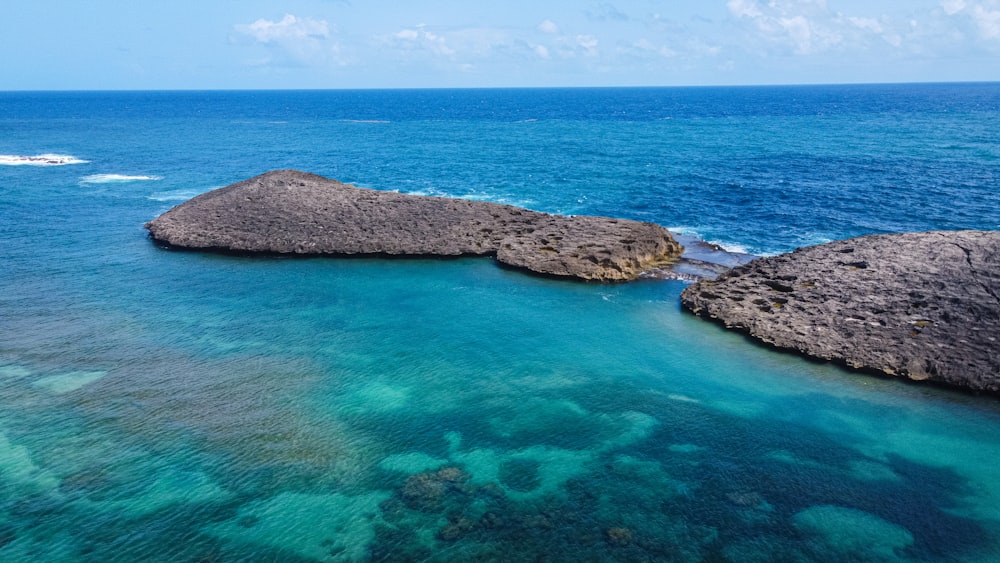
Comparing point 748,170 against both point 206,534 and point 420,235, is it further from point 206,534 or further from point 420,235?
point 206,534

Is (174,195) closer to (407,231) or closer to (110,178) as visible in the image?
(110,178)

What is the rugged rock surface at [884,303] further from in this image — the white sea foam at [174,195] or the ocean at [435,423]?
the white sea foam at [174,195]

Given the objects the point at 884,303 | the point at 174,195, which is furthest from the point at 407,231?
the point at 174,195

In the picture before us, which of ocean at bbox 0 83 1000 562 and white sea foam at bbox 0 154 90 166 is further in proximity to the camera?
white sea foam at bbox 0 154 90 166

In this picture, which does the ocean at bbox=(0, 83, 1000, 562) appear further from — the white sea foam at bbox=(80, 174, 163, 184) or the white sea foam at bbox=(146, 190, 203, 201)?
the white sea foam at bbox=(80, 174, 163, 184)

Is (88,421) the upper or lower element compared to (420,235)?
lower

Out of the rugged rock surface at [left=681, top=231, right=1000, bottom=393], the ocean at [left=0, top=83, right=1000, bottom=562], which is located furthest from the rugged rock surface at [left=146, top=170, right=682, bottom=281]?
the rugged rock surface at [left=681, top=231, right=1000, bottom=393]

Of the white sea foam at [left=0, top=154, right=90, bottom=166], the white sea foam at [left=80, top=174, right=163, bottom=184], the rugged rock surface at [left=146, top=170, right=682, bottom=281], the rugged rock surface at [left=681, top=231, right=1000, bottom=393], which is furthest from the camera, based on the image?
the white sea foam at [left=0, top=154, right=90, bottom=166]

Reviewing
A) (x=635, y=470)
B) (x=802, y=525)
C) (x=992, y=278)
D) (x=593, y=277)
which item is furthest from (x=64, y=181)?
(x=992, y=278)
